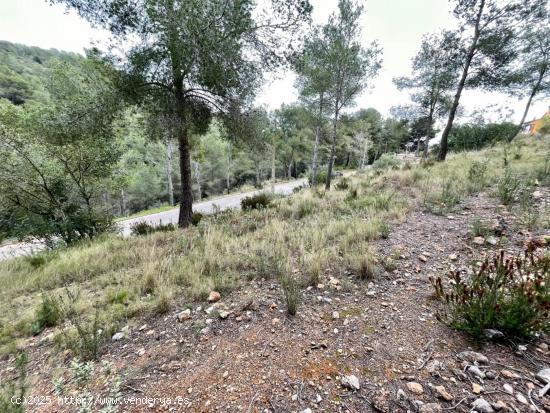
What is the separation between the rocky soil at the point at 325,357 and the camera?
4.57 feet

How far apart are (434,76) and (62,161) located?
18.3 meters

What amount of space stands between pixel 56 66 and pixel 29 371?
1695 cm

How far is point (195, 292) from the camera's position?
2.77 metres

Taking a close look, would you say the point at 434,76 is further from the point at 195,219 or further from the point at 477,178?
the point at 195,219

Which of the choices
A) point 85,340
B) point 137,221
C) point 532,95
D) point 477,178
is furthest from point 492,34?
point 137,221

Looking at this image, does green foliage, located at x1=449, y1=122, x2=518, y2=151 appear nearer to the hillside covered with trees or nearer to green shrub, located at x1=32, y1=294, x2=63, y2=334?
the hillside covered with trees

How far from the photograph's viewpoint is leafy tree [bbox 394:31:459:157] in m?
10.4

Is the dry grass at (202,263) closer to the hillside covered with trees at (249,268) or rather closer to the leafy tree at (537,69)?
the hillside covered with trees at (249,268)

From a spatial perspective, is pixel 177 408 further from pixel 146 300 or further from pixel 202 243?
pixel 202 243

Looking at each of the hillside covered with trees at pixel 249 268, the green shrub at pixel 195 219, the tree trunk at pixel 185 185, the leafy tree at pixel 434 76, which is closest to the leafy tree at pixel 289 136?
the leafy tree at pixel 434 76

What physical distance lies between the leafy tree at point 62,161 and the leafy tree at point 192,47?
3.33 ft

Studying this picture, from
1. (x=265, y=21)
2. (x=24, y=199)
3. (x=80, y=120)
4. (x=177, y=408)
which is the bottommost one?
(x=177, y=408)

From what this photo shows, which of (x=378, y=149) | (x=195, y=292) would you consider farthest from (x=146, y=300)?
(x=378, y=149)

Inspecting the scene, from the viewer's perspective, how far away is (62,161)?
23.6 feet
